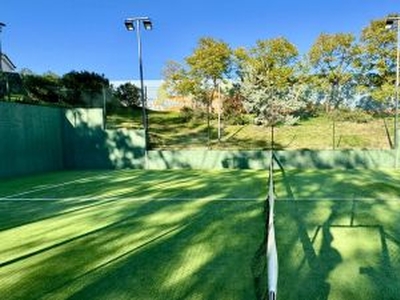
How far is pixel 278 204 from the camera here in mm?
7668

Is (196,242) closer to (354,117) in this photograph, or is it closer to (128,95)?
(354,117)

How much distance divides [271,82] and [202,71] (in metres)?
3.44

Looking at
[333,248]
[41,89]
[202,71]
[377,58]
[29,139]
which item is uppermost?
[377,58]

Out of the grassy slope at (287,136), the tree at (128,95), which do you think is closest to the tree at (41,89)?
the tree at (128,95)

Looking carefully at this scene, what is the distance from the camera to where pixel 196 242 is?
202 inches

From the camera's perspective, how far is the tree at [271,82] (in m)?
17.2

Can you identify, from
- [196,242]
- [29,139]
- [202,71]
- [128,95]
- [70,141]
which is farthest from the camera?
[128,95]

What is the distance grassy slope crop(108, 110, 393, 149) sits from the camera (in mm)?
16016

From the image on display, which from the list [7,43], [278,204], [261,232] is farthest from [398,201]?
[7,43]

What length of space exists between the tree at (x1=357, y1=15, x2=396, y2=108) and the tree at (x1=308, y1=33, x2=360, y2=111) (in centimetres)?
46

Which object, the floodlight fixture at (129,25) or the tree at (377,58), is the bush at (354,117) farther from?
the floodlight fixture at (129,25)

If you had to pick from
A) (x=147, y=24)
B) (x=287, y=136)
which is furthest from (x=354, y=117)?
(x=147, y=24)

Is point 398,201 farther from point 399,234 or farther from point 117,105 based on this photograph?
point 117,105

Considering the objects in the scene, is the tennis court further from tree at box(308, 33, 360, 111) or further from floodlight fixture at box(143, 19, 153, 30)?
tree at box(308, 33, 360, 111)
